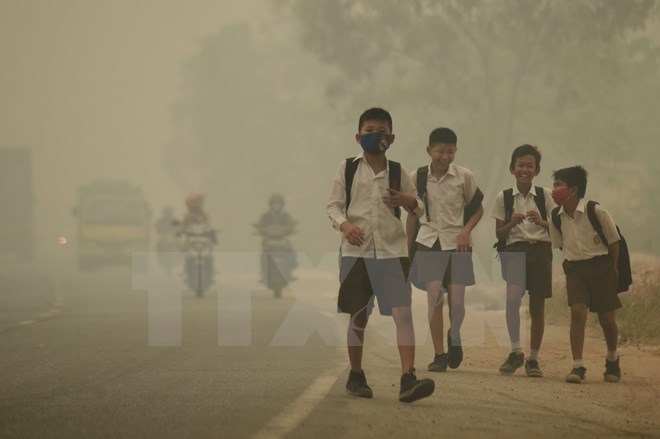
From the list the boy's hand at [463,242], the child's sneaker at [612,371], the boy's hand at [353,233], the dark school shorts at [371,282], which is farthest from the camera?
the boy's hand at [463,242]

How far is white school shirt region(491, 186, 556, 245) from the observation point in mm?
10188

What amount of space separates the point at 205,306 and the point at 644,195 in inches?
728

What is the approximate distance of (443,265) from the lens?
10.1 m

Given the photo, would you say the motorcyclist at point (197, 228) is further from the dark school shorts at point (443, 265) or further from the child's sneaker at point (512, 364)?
the child's sneaker at point (512, 364)

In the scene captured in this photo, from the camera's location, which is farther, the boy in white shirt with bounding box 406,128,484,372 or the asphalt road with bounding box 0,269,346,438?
the boy in white shirt with bounding box 406,128,484,372

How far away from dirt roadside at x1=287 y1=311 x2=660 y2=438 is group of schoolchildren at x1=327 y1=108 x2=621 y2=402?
0.83 ft

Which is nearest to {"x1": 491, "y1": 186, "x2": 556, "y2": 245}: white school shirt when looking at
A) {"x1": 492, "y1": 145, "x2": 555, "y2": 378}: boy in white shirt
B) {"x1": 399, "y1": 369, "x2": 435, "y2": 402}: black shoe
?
{"x1": 492, "y1": 145, "x2": 555, "y2": 378}: boy in white shirt

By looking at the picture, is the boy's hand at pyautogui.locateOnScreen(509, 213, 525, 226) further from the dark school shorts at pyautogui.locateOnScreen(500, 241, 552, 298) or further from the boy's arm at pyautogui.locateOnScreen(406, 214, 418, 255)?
the boy's arm at pyautogui.locateOnScreen(406, 214, 418, 255)

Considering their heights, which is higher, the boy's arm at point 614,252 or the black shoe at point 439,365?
the boy's arm at point 614,252

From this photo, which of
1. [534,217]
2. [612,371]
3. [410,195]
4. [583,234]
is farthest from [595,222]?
[410,195]

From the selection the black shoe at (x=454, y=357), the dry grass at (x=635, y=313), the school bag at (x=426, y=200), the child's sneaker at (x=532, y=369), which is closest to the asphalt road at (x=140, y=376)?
the black shoe at (x=454, y=357)

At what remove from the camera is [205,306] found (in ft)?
63.3

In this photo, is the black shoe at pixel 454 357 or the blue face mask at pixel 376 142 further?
the black shoe at pixel 454 357

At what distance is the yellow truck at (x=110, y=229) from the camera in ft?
127
